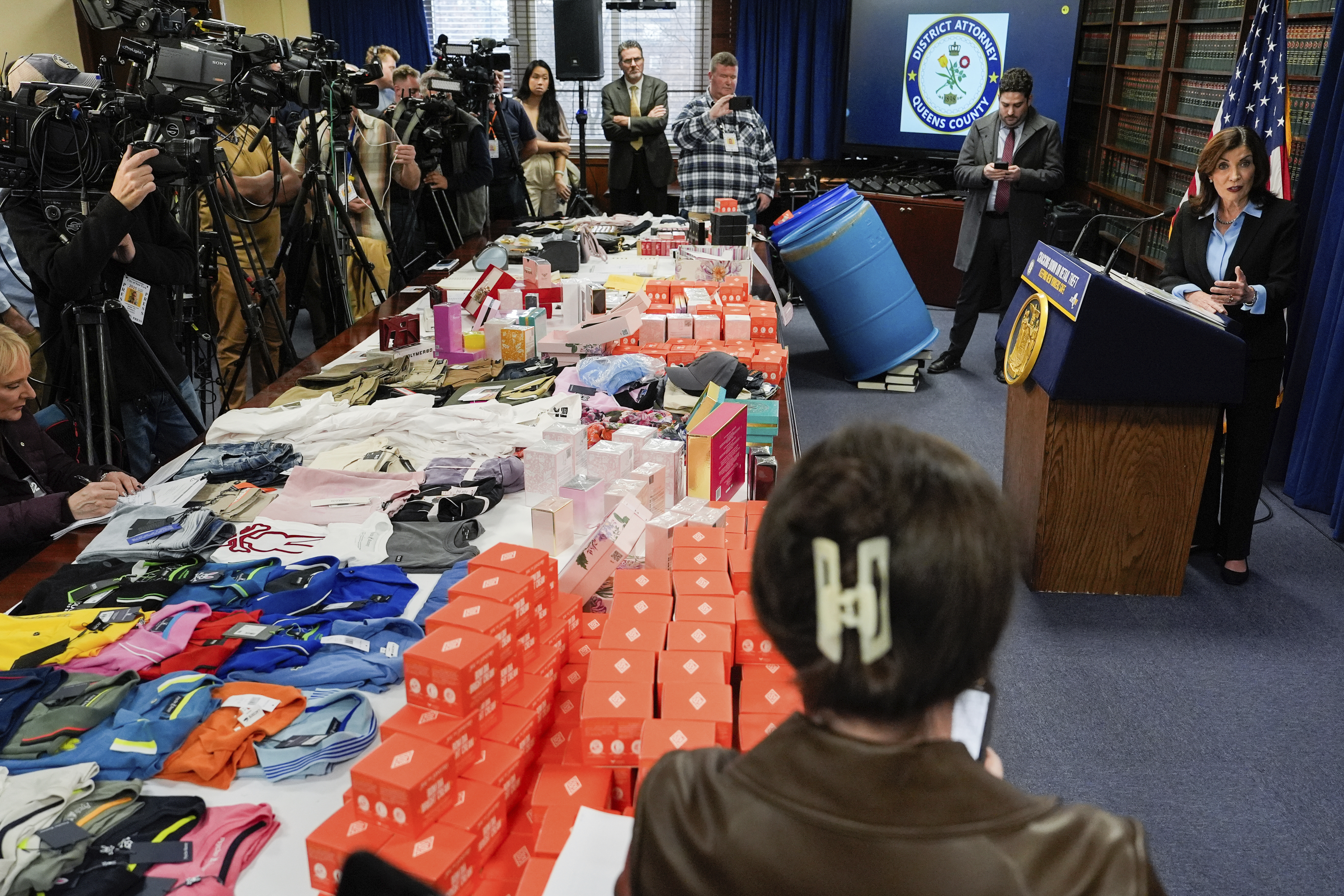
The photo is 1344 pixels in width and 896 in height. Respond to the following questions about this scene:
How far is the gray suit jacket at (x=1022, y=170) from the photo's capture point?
5434 mm

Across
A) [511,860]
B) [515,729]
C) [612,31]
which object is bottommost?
[511,860]

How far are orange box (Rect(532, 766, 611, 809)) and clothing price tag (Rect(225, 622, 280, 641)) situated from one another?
0.63m

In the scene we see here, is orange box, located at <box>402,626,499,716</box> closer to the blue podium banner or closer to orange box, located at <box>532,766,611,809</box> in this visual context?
orange box, located at <box>532,766,611,809</box>

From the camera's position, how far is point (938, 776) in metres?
0.66

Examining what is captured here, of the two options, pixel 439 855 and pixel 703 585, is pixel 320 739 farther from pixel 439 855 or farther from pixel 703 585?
pixel 703 585

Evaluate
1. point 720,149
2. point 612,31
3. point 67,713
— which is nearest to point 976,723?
point 67,713

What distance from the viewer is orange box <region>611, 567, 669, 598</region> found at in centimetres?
176

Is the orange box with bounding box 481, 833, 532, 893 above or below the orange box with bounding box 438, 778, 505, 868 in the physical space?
below

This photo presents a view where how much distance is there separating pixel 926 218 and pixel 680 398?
4.66 meters

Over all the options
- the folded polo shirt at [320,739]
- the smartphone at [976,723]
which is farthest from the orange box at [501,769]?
the smartphone at [976,723]

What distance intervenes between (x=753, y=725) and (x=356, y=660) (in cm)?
70

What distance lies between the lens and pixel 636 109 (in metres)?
7.05

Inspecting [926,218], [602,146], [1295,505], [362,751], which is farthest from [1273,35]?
[602,146]

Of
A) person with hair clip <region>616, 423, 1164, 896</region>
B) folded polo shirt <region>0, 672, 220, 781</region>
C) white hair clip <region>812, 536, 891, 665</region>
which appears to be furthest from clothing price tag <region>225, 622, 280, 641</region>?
white hair clip <region>812, 536, 891, 665</region>
